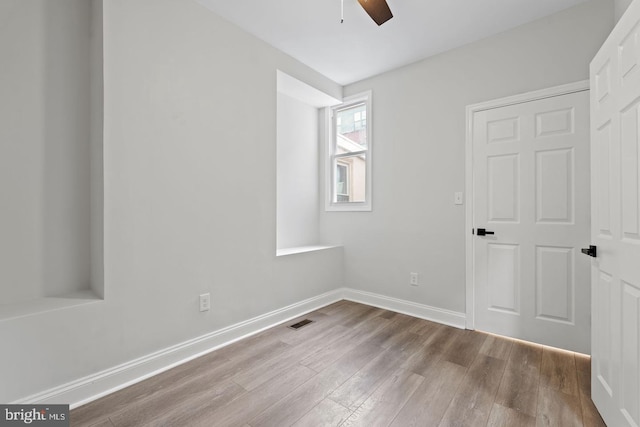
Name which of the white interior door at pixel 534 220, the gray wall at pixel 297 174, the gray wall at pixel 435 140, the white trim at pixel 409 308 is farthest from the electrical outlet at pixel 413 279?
the gray wall at pixel 297 174

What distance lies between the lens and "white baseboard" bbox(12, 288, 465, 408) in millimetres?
1663

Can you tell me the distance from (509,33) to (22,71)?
143 inches

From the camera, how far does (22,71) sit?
170 centimetres

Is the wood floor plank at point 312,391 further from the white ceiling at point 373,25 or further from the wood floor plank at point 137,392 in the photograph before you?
the white ceiling at point 373,25

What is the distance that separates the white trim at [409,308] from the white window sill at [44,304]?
8.54 feet

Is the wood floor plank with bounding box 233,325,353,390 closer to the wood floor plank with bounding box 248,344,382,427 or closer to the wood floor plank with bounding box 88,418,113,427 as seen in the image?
the wood floor plank with bounding box 248,344,382,427

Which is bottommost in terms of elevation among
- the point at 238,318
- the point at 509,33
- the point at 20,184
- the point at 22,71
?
the point at 238,318

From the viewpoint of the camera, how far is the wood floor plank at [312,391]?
5.11 feet

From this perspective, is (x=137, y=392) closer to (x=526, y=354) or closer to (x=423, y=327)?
(x=423, y=327)

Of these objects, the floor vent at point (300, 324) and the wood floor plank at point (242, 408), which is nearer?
the wood floor plank at point (242, 408)

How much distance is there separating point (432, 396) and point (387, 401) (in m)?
0.29

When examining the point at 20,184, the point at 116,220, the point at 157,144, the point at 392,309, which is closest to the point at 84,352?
the point at 116,220

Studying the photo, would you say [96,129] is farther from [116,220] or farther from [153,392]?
[153,392]

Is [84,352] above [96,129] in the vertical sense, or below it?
below
